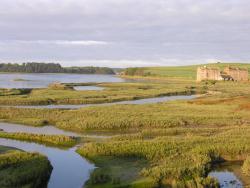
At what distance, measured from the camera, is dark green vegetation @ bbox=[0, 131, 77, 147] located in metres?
32.2

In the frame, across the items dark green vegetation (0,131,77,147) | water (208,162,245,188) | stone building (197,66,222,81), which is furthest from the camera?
stone building (197,66,222,81)

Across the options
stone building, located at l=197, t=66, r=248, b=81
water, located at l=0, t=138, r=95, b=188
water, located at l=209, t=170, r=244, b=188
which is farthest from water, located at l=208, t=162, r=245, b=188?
stone building, located at l=197, t=66, r=248, b=81

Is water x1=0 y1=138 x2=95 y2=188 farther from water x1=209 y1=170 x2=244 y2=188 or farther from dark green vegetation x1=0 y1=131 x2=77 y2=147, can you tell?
water x1=209 y1=170 x2=244 y2=188

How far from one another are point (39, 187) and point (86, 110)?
1086 inches

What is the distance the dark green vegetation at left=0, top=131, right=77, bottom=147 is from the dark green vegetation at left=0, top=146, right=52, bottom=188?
5823 mm

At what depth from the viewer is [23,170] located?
22609 mm

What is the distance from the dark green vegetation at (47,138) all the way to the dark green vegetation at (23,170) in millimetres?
5823

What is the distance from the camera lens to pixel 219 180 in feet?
78.3

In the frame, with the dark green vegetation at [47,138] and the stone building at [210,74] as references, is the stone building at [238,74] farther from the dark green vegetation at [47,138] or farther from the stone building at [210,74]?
the dark green vegetation at [47,138]

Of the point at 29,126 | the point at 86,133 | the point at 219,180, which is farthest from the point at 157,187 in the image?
the point at 29,126

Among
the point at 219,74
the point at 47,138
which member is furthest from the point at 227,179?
the point at 219,74

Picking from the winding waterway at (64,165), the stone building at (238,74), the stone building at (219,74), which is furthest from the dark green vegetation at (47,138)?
the stone building at (238,74)

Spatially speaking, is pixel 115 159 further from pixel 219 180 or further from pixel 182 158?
pixel 219 180

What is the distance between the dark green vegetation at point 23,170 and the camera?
2098 centimetres
